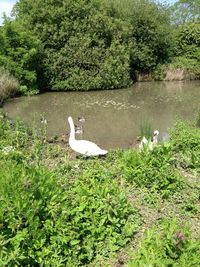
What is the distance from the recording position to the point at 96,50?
21.9 m

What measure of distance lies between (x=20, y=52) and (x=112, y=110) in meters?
6.02

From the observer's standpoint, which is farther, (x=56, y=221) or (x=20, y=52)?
(x=20, y=52)

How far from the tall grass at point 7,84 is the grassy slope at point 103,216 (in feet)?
37.4

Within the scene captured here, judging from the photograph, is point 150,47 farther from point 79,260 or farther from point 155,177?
point 79,260

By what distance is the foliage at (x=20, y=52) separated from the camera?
18875 mm

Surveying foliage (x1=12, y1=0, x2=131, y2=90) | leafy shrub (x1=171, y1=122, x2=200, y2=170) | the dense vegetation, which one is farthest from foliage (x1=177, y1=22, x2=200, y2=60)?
leafy shrub (x1=171, y1=122, x2=200, y2=170)

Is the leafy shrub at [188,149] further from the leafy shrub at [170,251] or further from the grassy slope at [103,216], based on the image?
the leafy shrub at [170,251]

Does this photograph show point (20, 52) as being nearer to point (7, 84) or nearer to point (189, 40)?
point (7, 84)

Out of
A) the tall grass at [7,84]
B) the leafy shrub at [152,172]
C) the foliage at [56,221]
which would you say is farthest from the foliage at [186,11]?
the foliage at [56,221]

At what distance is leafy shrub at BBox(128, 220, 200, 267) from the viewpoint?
369 cm

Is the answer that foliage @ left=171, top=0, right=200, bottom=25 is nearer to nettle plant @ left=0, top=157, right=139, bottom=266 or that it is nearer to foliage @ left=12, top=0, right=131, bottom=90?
foliage @ left=12, top=0, right=131, bottom=90

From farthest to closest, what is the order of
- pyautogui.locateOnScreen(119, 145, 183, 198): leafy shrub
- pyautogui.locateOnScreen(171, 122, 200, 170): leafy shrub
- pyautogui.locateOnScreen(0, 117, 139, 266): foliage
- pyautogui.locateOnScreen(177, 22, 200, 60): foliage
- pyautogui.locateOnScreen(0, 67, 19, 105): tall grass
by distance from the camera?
pyautogui.locateOnScreen(177, 22, 200, 60): foliage < pyautogui.locateOnScreen(0, 67, 19, 105): tall grass < pyautogui.locateOnScreen(171, 122, 200, 170): leafy shrub < pyautogui.locateOnScreen(119, 145, 183, 198): leafy shrub < pyautogui.locateOnScreen(0, 117, 139, 266): foliage

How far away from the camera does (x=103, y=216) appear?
439 centimetres

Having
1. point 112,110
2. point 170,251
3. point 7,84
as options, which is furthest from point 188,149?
point 7,84
